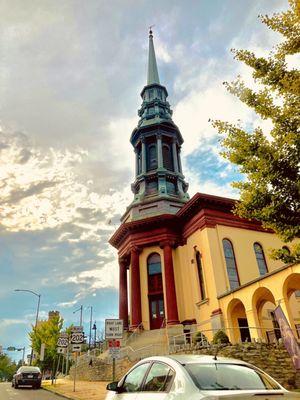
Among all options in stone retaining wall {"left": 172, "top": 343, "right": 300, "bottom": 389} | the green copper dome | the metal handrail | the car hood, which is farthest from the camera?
the green copper dome

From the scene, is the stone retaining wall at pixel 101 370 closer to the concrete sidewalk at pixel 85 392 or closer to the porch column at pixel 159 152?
the concrete sidewalk at pixel 85 392

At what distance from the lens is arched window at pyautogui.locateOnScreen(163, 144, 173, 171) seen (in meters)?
37.3

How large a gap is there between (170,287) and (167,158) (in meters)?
15.8

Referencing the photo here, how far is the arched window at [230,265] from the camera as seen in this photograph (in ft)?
81.4

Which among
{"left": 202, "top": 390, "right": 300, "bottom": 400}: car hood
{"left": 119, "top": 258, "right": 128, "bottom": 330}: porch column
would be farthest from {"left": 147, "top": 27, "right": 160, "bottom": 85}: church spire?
{"left": 202, "top": 390, "right": 300, "bottom": 400}: car hood

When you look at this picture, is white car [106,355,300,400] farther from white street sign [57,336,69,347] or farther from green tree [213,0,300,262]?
white street sign [57,336,69,347]

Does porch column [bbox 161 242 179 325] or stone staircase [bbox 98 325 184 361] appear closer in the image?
stone staircase [bbox 98 325 184 361]

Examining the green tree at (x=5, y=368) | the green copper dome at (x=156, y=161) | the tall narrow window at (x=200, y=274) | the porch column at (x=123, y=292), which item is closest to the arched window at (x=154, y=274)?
the porch column at (x=123, y=292)

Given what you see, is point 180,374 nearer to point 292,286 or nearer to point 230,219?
point 292,286

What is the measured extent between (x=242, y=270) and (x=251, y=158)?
667 inches

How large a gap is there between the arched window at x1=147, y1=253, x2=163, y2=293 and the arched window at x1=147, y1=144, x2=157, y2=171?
10777 millimetres

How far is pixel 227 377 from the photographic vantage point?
13.1 feet

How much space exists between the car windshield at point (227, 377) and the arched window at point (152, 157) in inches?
1299

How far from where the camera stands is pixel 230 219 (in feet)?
88.8
